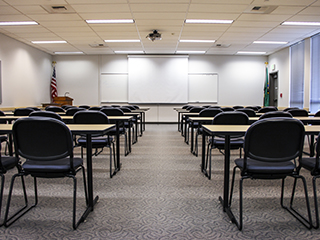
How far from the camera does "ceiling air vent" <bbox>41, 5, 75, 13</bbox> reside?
5023 mm

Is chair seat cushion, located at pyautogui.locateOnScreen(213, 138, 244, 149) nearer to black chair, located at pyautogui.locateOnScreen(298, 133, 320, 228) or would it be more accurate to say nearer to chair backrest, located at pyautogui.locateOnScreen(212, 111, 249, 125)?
chair backrest, located at pyautogui.locateOnScreen(212, 111, 249, 125)

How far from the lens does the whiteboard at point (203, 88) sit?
10.4m

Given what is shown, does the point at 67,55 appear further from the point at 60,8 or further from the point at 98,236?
the point at 98,236

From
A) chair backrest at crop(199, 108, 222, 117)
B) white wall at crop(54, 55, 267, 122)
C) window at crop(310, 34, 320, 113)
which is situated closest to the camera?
chair backrest at crop(199, 108, 222, 117)

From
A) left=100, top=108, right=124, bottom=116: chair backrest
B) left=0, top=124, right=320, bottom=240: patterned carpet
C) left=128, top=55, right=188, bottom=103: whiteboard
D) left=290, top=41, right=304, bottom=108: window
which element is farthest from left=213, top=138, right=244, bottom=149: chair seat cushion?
left=128, top=55, right=188, bottom=103: whiteboard

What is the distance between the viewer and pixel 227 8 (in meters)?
5.11

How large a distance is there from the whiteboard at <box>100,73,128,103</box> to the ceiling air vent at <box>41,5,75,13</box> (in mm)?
5110

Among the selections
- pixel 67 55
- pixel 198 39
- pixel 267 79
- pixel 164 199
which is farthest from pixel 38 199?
pixel 267 79

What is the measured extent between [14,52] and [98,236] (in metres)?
7.92

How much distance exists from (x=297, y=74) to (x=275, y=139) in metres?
7.83

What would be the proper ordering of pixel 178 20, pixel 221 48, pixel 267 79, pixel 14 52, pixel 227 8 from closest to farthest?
pixel 227 8, pixel 178 20, pixel 14 52, pixel 221 48, pixel 267 79

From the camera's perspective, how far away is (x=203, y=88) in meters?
10.4

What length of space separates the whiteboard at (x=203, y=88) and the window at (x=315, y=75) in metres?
3.80

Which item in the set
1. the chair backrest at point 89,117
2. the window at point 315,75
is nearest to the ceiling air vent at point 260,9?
the window at point 315,75
